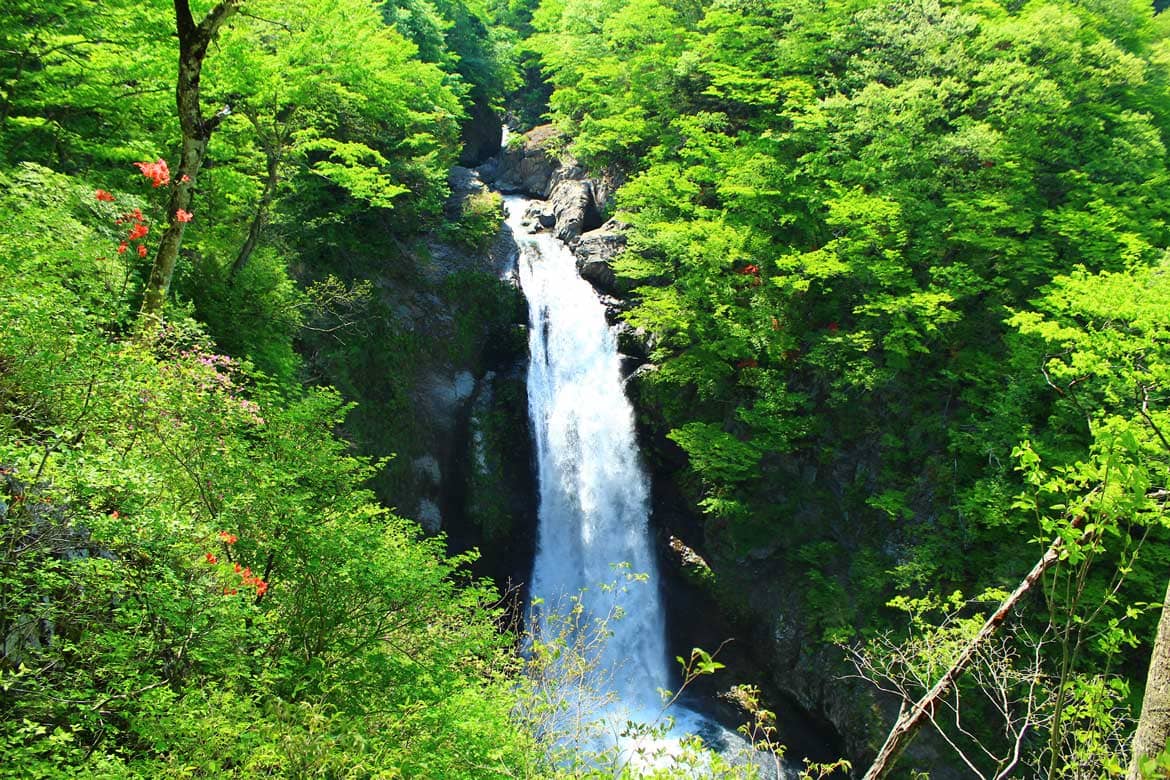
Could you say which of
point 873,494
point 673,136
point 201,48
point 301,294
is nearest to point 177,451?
point 201,48

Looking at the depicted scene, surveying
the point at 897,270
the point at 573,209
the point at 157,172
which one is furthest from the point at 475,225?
the point at 897,270

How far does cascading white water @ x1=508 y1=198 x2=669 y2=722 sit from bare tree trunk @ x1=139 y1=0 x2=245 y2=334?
11.0 m

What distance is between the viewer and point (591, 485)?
16359mm

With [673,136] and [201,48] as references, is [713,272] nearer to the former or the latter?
[673,136]

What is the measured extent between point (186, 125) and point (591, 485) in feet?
40.0

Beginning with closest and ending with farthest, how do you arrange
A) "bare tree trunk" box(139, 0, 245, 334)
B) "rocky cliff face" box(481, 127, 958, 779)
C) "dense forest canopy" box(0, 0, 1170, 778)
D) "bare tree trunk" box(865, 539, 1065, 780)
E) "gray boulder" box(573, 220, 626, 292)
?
"bare tree trunk" box(865, 539, 1065, 780) → "dense forest canopy" box(0, 0, 1170, 778) → "bare tree trunk" box(139, 0, 245, 334) → "rocky cliff face" box(481, 127, 958, 779) → "gray boulder" box(573, 220, 626, 292)

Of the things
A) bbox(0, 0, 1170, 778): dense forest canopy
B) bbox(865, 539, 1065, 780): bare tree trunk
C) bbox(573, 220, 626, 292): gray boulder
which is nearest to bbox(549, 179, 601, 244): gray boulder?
bbox(573, 220, 626, 292): gray boulder

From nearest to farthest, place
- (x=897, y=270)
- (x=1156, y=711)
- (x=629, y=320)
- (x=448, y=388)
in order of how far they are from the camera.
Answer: (x=1156, y=711), (x=897, y=270), (x=629, y=320), (x=448, y=388)

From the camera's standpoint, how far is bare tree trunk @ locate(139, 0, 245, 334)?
587 cm

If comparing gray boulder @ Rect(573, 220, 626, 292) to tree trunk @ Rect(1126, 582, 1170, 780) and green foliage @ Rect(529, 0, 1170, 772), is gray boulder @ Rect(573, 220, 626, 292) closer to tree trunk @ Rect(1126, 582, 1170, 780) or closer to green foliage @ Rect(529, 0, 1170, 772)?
green foliage @ Rect(529, 0, 1170, 772)

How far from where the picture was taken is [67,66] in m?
7.93

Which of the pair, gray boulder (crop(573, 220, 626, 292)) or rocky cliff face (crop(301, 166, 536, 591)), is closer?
rocky cliff face (crop(301, 166, 536, 591))

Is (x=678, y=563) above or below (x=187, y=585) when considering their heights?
below

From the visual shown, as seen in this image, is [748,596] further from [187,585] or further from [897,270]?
[187,585]
